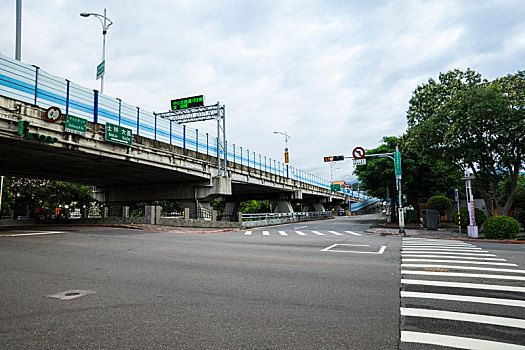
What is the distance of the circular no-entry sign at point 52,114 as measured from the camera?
16406mm

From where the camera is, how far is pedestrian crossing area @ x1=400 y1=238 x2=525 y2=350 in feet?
13.3

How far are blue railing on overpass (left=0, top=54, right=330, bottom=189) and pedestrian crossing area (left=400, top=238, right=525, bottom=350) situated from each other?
18.3 metres

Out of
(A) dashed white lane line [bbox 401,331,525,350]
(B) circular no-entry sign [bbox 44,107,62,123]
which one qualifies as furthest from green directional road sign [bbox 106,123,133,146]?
(A) dashed white lane line [bbox 401,331,525,350]

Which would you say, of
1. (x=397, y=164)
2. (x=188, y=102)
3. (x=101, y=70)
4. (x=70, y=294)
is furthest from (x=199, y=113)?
(x=70, y=294)

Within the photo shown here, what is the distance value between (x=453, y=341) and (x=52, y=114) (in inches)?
746

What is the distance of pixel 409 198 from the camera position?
1492 inches

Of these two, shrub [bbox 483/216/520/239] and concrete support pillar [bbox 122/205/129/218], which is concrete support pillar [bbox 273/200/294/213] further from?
shrub [bbox 483/216/520/239]

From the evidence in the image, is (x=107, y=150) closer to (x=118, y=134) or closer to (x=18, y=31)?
(x=118, y=134)

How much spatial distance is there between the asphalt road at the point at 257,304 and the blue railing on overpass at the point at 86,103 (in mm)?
9814

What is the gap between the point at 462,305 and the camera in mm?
5488

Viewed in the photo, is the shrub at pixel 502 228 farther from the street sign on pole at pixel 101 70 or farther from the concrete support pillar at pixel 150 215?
the street sign on pole at pixel 101 70

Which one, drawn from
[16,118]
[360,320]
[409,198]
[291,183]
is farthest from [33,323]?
[291,183]

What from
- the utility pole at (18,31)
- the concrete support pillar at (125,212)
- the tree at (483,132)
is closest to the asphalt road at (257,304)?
the utility pole at (18,31)

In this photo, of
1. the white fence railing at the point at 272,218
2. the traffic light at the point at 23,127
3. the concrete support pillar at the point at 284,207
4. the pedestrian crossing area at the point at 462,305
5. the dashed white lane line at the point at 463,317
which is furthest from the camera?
the concrete support pillar at the point at 284,207
